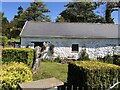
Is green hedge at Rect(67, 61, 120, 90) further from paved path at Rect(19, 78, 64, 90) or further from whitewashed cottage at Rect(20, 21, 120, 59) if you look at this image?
whitewashed cottage at Rect(20, 21, 120, 59)

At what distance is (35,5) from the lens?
48625 mm

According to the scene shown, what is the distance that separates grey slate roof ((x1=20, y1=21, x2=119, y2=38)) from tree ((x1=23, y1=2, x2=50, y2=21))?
22147 mm

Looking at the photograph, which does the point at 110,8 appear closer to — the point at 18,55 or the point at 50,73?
the point at 18,55

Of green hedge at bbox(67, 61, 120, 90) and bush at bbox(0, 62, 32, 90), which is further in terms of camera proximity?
green hedge at bbox(67, 61, 120, 90)

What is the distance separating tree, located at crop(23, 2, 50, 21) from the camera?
48491 mm

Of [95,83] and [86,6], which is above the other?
[86,6]

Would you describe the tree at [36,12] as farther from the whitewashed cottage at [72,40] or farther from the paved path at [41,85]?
the paved path at [41,85]

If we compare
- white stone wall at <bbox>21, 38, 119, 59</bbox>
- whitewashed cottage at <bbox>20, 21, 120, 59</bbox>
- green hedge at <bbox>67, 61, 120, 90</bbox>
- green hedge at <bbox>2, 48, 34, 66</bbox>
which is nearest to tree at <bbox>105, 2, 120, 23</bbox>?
whitewashed cottage at <bbox>20, 21, 120, 59</bbox>

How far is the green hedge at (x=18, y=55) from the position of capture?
1738 centimetres

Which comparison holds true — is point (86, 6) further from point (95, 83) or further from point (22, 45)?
point (95, 83)

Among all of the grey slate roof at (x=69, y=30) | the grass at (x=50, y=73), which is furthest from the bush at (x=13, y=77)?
the grey slate roof at (x=69, y=30)

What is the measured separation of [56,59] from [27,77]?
50.1 feet

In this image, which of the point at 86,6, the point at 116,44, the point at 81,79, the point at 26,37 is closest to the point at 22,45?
the point at 26,37

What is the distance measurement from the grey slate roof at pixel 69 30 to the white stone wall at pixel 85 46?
0.50 meters
